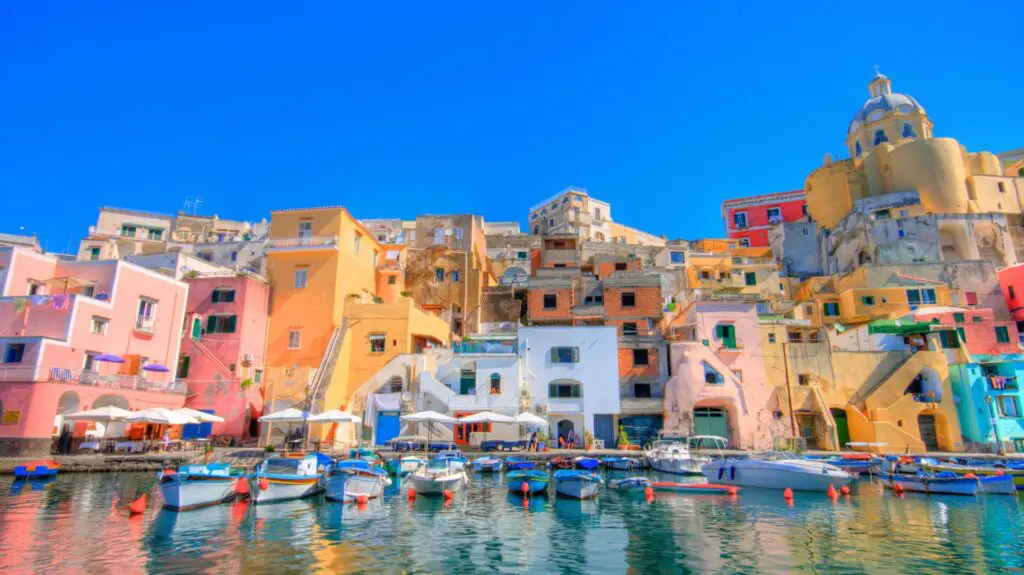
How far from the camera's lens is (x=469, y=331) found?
49.8 m

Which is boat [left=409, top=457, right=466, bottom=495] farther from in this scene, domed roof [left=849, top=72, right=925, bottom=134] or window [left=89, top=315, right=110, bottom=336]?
domed roof [left=849, top=72, right=925, bottom=134]

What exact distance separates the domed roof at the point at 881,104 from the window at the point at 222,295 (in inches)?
2660

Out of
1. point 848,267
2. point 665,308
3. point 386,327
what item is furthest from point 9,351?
point 848,267

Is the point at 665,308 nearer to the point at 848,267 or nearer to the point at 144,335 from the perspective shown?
the point at 848,267

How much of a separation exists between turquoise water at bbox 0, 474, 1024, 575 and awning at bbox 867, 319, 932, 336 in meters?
19.2

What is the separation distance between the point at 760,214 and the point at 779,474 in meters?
59.1

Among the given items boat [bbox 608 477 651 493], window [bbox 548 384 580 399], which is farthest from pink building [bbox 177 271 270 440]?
boat [bbox 608 477 651 493]

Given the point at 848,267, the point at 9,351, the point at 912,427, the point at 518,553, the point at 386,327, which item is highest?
the point at 848,267

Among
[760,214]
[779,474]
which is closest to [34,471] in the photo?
[779,474]

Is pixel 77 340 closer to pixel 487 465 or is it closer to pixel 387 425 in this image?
pixel 387 425

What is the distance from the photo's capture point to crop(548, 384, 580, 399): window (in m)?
38.9

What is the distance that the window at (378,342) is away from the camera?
4044cm

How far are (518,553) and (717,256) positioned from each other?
164 ft

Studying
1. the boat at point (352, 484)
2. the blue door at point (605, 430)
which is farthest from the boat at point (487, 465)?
the blue door at point (605, 430)
